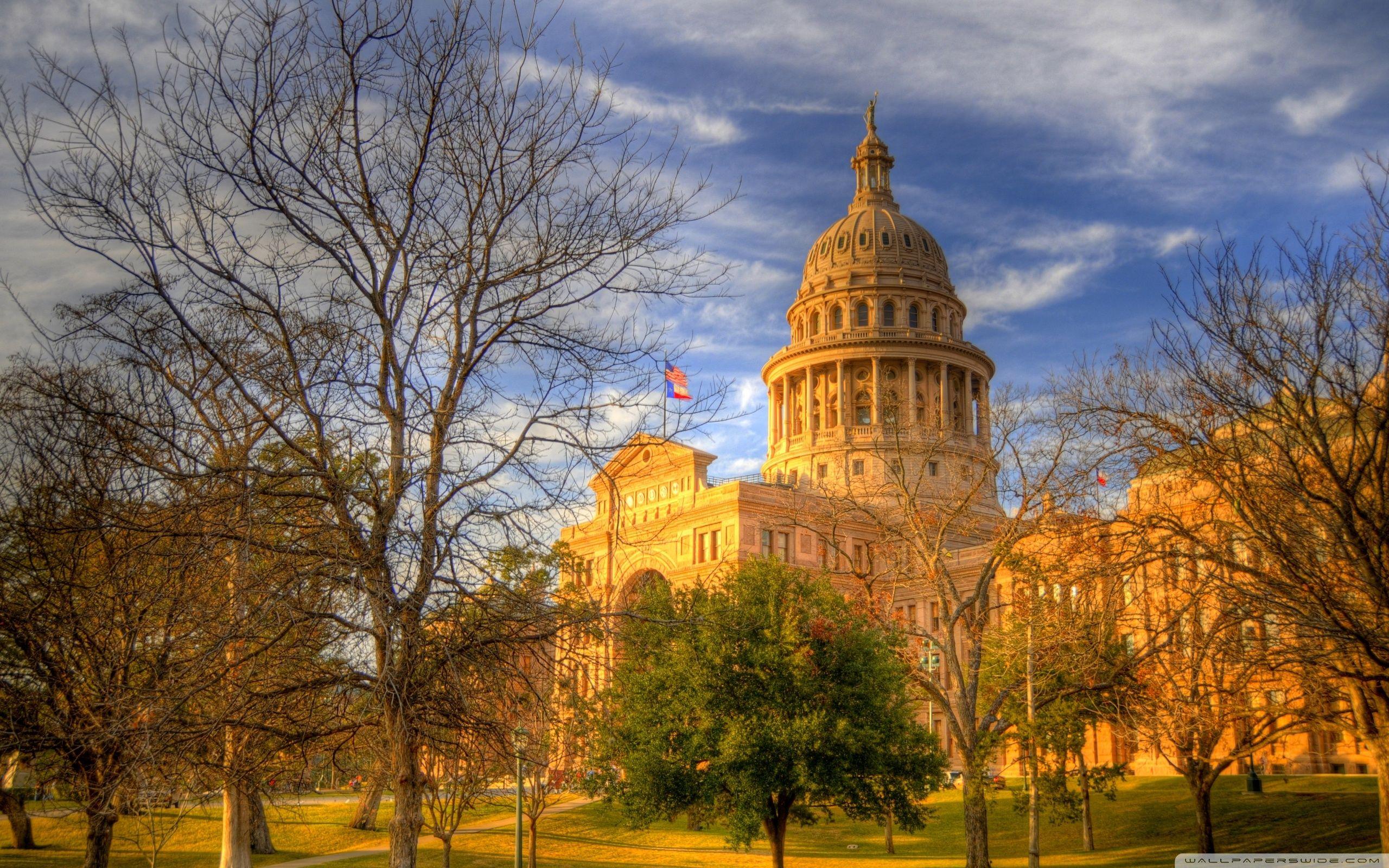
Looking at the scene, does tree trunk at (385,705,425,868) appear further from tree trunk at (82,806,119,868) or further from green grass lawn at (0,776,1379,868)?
green grass lawn at (0,776,1379,868)

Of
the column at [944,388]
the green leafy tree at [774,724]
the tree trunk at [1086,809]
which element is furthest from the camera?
the column at [944,388]

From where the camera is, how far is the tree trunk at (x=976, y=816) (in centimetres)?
2905

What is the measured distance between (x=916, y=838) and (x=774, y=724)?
1663cm

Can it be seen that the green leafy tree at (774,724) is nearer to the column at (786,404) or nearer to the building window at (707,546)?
the building window at (707,546)

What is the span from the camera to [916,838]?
4578cm

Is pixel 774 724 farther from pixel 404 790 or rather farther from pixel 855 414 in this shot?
pixel 855 414

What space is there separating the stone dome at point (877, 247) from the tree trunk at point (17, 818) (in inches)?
3163

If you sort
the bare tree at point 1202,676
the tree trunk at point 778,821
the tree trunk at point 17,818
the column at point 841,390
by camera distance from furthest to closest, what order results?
1. the column at point 841,390
2. the tree trunk at point 17,818
3. the tree trunk at point 778,821
4. the bare tree at point 1202,676

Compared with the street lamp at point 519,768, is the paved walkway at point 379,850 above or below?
below

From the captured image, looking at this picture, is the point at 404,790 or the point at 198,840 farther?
the point at 198,840

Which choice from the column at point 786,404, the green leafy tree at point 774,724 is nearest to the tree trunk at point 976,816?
the green leafy tree at point 774,724

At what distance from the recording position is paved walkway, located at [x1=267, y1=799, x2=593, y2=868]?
4203 cm

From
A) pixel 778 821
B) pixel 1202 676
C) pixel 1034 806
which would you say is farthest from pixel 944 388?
pixel 1202 676

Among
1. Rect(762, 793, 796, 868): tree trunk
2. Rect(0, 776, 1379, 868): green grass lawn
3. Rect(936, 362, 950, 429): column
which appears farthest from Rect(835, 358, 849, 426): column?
Rect(762, 793, 796, 868): tree trunk
